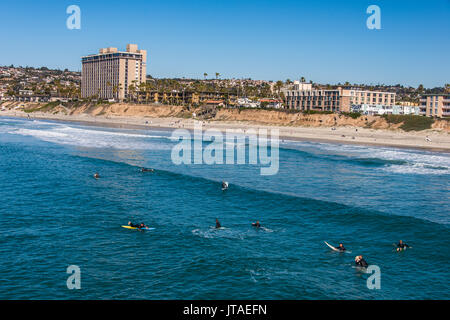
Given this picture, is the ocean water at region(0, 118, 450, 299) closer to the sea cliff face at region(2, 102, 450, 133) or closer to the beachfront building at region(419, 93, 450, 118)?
the sea cliff face at region(2, 102, 450, 133)

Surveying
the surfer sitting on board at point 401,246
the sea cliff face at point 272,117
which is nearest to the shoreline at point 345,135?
the sea cliff face at point 272,117

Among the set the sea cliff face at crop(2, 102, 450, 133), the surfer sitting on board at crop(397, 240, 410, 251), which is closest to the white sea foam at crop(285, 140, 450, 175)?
the sea cliff face at crop(2, 102, 450, 133)

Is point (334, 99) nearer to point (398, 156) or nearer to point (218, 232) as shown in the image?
point (398, 156)

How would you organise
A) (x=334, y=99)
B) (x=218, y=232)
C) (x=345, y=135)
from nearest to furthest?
(x=218, y=232) → (x=345, y=135) → (x=334, y=99)

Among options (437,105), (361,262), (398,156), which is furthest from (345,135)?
(361,262)

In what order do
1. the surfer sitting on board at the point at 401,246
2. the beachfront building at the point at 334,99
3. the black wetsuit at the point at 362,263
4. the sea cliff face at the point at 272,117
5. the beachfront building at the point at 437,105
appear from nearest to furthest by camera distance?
the black wetsuit at the point at 362,263 → the surfer sitting on board at the point at 401,246 → the sea cliff face at the point at 272,117 → the beachfront building at the point at 437,105 → the beachfront building at the point at 334,99

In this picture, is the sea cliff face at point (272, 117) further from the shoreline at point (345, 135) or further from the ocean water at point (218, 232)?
the ocean water at point (218, 232)

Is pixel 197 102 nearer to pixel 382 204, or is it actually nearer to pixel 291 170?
pixel 291 170
